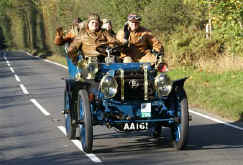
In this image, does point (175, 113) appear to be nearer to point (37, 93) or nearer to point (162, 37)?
point (37, 93)

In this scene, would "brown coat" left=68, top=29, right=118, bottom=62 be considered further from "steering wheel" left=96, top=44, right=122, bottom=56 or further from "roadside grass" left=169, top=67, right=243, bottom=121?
"roadside grass" left=169, top=67, right=243, bottom=121

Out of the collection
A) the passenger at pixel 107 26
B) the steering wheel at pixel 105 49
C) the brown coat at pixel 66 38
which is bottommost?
the steering wheel at pixel 105 49

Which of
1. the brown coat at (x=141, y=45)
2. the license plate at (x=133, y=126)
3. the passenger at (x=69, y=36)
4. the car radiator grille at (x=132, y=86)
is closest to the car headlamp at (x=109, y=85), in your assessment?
the car radiator grille at (x=132, y=86)

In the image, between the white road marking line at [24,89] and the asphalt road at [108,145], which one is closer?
the asphalt road at [108,145]

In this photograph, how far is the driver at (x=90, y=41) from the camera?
388 inches

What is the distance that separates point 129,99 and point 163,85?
24.3 inches

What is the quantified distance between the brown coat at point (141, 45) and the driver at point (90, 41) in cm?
32

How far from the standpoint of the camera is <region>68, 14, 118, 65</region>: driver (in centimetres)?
984

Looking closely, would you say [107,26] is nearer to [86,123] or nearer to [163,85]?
[163,85]

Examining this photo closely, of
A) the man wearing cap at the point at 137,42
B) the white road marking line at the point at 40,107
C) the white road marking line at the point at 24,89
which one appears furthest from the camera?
the white road marking line at the point at 24,89

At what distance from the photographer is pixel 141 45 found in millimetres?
10109

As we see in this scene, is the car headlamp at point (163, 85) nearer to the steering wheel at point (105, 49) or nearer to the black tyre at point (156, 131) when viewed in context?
the black tyre at point (156, 131)

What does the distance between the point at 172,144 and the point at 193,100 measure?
244 inches

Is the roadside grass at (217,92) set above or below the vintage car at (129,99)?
below
